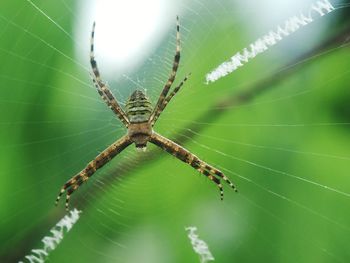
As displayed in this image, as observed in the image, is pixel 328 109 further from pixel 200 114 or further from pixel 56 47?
pixel 56 47

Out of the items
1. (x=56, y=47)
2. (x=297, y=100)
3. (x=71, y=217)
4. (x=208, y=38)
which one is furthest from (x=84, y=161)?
(x=297, y=100)

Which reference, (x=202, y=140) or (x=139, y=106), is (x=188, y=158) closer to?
(x=202, y=140)

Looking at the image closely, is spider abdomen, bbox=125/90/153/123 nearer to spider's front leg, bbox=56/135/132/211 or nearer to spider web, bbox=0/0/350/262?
spider's front leg, bbox=56/135/132/211

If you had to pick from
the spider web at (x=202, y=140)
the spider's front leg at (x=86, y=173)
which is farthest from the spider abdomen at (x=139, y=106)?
the spider web at (x=202, y=140)

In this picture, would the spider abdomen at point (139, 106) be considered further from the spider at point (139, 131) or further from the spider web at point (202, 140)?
the spider web at point (202, 140)

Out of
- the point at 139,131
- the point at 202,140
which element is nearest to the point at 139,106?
the point at 139,131

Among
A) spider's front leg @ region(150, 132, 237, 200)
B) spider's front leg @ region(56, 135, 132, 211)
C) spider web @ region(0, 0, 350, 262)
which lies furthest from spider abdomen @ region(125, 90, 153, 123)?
spider web @ region(0, 0, 350, 262)
